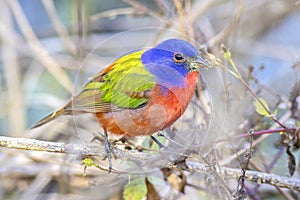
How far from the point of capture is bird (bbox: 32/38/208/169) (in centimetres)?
192

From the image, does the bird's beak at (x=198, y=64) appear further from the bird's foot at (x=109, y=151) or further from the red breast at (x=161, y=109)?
the bird's foot at (x=109, y=151)

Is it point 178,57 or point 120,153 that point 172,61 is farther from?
point 120,153

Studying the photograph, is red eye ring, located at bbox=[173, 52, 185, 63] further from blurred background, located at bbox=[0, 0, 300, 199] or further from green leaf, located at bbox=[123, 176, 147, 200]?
green leaf, located at bbox=[123, 176, 147, 200]

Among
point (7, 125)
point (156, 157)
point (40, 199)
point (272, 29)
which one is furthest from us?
point (272, 29)

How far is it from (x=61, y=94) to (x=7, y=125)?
47 centimetres

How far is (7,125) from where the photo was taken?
4.21m

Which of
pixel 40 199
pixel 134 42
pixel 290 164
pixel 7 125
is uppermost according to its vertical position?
pixel 134 42

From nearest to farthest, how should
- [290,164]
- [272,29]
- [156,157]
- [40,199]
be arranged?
[156,157], [290,164], [40,199], [272,29]

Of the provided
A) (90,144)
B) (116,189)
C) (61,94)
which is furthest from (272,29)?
(90,144)

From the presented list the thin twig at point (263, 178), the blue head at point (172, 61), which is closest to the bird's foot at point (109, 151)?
the thin twig at point (263, 178)

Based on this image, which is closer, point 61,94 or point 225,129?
point 225,129

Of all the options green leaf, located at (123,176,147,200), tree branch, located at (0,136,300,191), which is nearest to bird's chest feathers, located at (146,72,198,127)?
tree branch, located at (0,136,300,191)

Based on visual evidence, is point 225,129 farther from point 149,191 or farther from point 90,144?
point 90,144

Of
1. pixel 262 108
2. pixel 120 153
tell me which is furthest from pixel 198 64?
pixel 120 153
